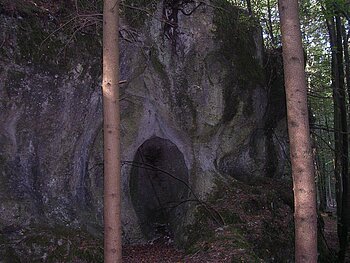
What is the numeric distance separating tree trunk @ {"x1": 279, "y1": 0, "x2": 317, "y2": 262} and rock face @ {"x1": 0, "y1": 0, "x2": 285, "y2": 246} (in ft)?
10.3

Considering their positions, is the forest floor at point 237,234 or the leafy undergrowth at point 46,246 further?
the forest floor at point 237,234

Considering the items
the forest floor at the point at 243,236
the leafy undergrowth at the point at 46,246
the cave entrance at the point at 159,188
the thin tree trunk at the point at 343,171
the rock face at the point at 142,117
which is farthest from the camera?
the thin tree trunk at the point at 343,171

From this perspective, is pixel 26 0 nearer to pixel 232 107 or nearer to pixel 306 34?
pixel 232 107

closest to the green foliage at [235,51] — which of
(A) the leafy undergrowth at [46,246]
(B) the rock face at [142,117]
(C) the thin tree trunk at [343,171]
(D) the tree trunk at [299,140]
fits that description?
(B) the rock face at [142,117]

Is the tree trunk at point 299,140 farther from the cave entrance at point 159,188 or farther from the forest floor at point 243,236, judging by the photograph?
the cave entrance at point 159,188

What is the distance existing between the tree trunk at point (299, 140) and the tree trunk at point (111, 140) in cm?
262

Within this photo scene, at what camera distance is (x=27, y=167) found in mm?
7973

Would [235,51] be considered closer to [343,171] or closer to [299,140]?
[343,171]

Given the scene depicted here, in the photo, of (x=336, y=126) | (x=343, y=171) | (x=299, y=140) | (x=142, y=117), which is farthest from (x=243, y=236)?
(x=336, y=126)

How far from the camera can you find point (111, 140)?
585 centimetres

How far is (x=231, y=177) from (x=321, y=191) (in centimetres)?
1658

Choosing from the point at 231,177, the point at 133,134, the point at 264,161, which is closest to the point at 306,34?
the point at 264,161

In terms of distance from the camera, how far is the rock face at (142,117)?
7.88m

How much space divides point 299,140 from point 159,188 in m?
6.77
